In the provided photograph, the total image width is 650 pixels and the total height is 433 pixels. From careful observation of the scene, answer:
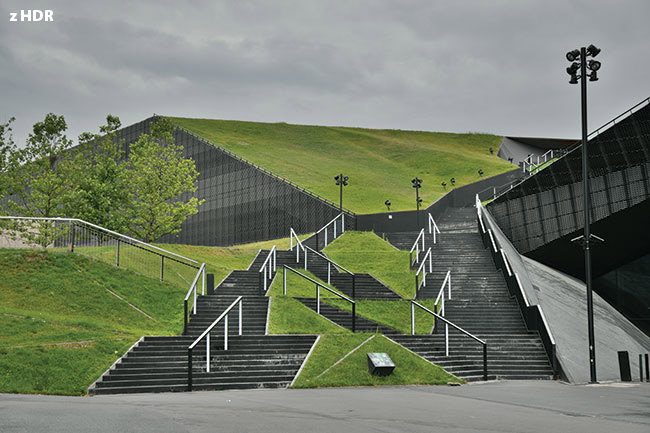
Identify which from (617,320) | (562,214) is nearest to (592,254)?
(562,214)

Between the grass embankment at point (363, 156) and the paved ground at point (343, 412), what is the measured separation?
4522 centimetres

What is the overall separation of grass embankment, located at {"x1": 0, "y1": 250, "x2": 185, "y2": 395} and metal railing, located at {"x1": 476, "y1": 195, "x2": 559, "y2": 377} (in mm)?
10833

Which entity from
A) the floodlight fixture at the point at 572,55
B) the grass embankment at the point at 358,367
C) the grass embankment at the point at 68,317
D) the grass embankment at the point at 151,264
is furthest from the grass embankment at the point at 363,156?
the grass embankment at the point at 358,367

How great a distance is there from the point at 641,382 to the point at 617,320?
8.07 metres

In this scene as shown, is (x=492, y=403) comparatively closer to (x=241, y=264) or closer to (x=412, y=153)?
(x=241, y=264)

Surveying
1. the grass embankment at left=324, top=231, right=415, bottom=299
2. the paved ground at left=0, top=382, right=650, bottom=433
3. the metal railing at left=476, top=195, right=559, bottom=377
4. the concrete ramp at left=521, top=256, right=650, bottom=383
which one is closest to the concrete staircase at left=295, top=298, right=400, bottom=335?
the metal railing at left=476, top=195, right=559, bottom=377

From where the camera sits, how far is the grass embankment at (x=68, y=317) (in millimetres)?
13039

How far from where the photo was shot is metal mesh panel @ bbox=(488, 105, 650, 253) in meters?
24.8

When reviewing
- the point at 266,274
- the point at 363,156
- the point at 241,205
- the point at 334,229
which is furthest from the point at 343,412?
the point at 363,156

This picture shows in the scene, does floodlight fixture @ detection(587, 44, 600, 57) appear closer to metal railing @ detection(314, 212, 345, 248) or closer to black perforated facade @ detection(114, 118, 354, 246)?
metal railing @ detection(314, 212, 345, 248)

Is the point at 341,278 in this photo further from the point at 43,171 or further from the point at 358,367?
the point at 43,171

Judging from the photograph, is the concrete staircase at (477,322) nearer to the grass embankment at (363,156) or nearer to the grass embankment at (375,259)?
the grass embankment at (375,259)

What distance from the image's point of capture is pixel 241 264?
33.2 meters

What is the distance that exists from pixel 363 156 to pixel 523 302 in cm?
6915
